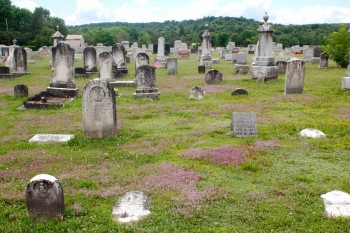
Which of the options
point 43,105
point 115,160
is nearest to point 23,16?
point 43,105

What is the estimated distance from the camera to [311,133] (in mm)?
10344

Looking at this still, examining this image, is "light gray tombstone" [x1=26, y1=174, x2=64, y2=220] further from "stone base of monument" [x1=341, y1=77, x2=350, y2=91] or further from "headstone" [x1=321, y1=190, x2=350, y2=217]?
"stone base of monument" [x1=341, y1=77, x2=350, y2=91]

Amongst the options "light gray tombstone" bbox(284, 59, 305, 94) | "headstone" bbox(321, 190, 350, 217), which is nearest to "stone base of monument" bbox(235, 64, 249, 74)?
"light gray tombstone" bbox(284, 59, 305, 94)

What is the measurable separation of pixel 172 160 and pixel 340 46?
22716mm

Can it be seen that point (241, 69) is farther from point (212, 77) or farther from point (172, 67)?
point (212, 77)

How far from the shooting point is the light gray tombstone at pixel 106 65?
20922 millimetres

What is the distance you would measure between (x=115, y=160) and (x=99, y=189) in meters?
1.65

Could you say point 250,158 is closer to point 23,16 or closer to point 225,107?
point 225,107

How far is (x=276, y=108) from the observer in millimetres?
14242

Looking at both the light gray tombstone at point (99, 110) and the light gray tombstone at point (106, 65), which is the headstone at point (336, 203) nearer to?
the light gray tombstone at point (99, 110)

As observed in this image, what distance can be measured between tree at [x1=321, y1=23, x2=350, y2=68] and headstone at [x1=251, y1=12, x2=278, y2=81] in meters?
7.57

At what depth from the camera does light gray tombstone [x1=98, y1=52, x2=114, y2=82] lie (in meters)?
20.9

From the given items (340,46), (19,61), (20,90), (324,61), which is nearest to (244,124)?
(20,90)

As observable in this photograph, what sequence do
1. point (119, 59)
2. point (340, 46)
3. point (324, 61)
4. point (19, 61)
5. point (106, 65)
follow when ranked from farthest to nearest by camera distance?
point (324, 61) → point (19, 61) → point (340, 46) → point (119, 59) → point (106, 65)
